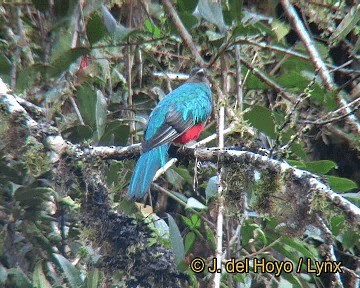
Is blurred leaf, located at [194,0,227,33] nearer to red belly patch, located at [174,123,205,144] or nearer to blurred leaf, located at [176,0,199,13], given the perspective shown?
blurred leaf, located at [176,0,199,13]

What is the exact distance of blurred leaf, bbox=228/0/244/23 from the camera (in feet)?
14.5

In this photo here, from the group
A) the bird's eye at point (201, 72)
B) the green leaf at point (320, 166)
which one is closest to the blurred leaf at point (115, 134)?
the bird's eye at point (201, 72)

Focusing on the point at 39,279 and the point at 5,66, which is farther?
the point at 5,66

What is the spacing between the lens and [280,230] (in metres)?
4.23

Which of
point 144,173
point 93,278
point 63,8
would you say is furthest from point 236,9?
point 93,278

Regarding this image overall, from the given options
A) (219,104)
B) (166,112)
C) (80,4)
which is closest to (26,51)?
(80,4)

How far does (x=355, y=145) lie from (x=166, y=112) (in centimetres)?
117

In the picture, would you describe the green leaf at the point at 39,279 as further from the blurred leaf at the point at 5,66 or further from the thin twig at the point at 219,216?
the blurred leaf at the point at 5,66

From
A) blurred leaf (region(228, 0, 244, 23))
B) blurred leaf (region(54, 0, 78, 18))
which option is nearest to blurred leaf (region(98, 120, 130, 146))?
blurred leaf (region(54, 0, 78, 18))

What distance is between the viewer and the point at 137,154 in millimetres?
4340

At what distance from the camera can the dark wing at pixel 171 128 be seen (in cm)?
451

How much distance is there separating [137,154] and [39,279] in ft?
2.77

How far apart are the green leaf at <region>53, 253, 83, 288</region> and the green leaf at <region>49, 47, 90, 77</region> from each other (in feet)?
3.20

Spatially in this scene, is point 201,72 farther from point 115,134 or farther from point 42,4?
point 42,4
